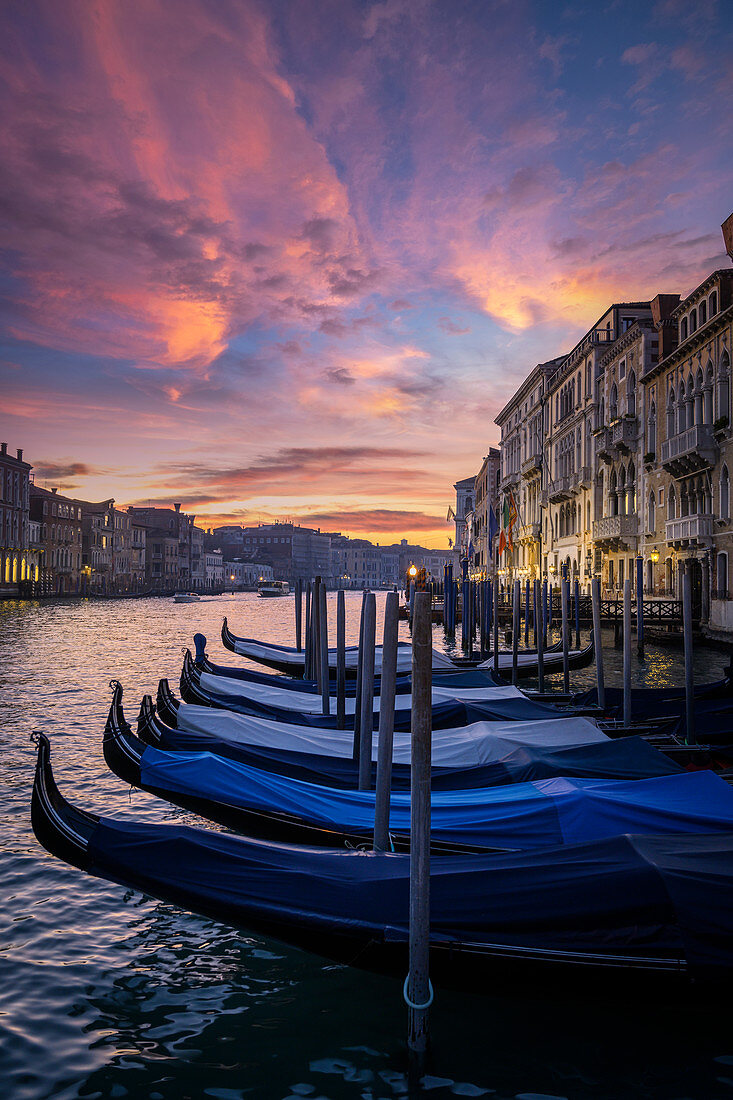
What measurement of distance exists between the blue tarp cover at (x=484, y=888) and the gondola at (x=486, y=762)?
1954 mm

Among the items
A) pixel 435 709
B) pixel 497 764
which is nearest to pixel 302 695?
pixel 435 709

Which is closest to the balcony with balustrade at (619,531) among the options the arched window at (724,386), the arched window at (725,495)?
the arched window at (725,495)

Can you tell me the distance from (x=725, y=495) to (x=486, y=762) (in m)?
17.0

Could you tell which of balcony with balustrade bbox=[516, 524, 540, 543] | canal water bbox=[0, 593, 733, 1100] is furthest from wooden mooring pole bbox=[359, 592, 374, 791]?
balcony with balustrade bbox=[516, 524, 540, 543]

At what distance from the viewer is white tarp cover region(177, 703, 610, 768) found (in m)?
6.78

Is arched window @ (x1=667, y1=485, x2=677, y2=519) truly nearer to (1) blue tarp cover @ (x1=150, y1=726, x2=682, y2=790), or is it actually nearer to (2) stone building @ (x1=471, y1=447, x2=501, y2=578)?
(1) blue tarp cover @ (x1=150, y1=726, x2=682, y2=790)

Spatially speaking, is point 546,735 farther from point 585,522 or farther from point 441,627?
point 441,627

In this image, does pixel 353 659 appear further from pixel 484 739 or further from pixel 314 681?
pixel 484 739

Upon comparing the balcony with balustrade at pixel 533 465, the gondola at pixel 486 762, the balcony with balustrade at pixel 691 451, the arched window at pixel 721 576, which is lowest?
the gondola at pixel 486 762

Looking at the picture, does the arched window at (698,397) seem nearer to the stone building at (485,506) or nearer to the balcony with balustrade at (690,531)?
the balcony with balustrade at (690,531)

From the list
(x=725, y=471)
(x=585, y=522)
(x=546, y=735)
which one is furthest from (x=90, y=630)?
(x=546, y=735)

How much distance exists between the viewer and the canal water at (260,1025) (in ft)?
11.2

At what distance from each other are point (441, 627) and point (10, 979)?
3651cm

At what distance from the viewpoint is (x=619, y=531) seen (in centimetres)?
2786
